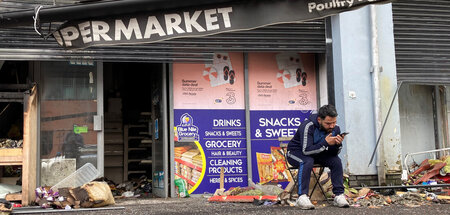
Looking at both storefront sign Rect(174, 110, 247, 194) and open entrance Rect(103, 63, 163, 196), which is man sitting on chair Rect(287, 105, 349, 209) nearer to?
storefront sign Rect(174, 110, 247, 194)

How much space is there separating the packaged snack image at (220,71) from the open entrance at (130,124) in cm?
131

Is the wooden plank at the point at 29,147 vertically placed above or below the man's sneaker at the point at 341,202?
above

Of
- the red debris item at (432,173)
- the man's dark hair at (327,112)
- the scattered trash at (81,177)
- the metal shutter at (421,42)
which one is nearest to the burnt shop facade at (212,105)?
the scattered trash at (81,177)

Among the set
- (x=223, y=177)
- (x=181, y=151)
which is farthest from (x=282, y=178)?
(x=181, y=151)

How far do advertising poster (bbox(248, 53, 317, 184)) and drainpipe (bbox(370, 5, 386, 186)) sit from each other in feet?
4.82

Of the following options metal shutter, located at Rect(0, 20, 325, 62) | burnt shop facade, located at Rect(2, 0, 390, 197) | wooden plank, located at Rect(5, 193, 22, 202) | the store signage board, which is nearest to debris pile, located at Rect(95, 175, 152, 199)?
burnt shop facade, located at Rect(2, 0, 390, 197)

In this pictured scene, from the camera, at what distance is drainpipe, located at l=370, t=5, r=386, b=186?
8.17 metres

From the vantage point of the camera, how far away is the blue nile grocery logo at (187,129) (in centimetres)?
889

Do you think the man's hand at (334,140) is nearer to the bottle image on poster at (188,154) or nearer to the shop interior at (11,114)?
the bottle image on poster at (188,154)

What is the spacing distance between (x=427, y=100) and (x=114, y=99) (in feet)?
22.8

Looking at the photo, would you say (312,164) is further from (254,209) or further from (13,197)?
(13,197)

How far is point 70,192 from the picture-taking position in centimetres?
731

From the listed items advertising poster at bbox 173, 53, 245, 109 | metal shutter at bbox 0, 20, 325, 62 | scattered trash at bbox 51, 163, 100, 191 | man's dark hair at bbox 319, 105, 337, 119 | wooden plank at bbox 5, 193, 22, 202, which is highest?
metal shutter at bbox 0, 20, 325, 62

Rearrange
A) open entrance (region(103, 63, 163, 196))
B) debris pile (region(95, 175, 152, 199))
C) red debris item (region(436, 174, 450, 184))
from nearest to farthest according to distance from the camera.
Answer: red debris item (region(436, 174, 450, 184)), debris pile (region(95, 175, 152, 199)), open entrance (region(103, 63, 163, 196))
